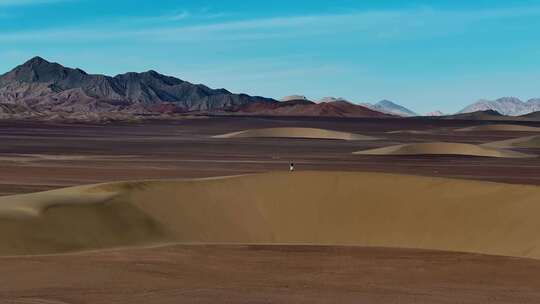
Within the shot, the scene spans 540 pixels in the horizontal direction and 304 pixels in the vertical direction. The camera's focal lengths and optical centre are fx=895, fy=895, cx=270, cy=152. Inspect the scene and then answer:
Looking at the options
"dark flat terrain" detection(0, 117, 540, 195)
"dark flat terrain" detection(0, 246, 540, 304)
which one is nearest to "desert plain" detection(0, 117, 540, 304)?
"dark flat terrain" detection(0, 246, 540, 304)

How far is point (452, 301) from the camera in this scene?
11.9m

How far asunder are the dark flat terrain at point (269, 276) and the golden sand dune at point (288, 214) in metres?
2.56

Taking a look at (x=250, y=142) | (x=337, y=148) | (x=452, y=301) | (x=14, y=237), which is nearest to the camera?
(x=452, y=301)

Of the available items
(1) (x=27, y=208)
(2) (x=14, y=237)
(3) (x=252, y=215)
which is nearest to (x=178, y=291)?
(2) (x=14, y=237)

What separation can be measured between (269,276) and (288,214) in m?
9.45

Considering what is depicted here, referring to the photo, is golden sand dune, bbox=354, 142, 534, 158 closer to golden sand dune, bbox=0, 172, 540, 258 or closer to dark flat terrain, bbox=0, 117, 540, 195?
dark flat terrain, bbox=0, 117, 540, 195

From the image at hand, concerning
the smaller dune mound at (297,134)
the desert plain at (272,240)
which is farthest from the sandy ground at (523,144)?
the desert plain at (272,240)

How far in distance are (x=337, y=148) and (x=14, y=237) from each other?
51.4 meters

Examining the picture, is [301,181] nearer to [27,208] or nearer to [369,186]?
[369,186]

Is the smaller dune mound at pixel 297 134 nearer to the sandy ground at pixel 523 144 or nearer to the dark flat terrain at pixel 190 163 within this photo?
the sandy ground at pixel 523 144

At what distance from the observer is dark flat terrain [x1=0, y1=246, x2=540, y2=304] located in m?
12.0

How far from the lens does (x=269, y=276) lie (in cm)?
1457

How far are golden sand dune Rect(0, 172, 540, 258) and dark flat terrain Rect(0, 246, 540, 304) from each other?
256 cm

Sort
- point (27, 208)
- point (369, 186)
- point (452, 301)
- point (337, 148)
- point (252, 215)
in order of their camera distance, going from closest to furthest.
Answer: point (452, 301) → point (27, 208) → point (252, 215) → point (369, 186) → point (337, 148)
